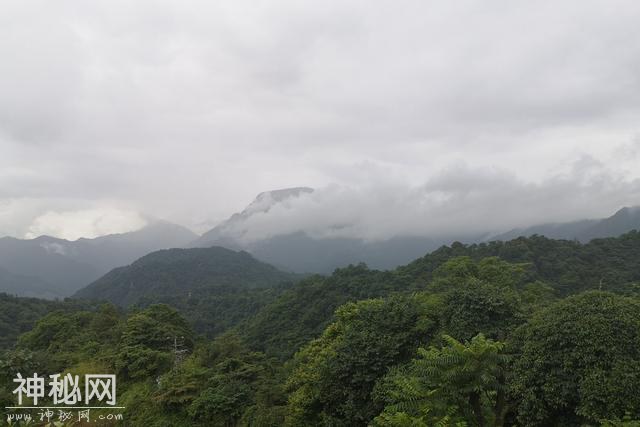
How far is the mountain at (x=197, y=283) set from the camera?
9406 centimetres

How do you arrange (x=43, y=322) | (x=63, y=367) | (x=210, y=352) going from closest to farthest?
1. (x=210, y=352)
2. (x=63, y=367)
3. (x=43, y=322)

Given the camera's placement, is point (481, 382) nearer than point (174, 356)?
Yes

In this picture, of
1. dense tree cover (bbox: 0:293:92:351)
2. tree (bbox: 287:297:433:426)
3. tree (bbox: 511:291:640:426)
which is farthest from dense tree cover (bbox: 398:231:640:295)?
dense tree cover (bbox: 0:293:92:351)

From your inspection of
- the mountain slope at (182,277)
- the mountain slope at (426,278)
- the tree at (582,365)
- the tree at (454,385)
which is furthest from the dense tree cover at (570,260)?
the mountain slope at (182,277)

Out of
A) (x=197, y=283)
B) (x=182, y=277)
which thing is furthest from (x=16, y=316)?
(x=182, y=277)

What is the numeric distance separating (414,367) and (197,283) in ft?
460

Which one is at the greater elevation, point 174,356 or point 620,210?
point 620,210

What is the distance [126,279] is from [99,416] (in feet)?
475

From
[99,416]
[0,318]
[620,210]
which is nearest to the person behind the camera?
[99,416]

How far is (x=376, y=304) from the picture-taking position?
14.1 m

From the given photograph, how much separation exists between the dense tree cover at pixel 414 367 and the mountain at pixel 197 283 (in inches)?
2665

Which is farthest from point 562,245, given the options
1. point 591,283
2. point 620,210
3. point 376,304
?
point 620,210

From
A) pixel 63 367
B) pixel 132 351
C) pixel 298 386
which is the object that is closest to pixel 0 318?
pixel 63 367

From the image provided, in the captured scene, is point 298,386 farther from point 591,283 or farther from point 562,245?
point 562,245
